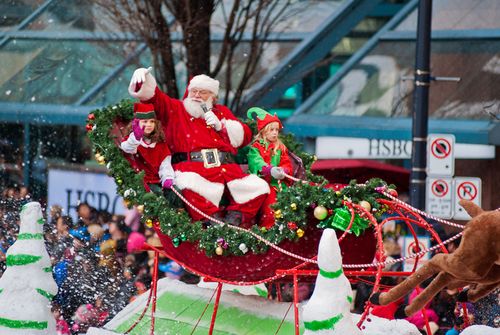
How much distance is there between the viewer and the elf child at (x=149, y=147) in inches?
366

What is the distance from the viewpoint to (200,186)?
9320mm

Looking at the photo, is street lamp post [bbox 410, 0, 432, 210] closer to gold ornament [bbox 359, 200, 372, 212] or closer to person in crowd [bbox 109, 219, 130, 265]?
person in crowd [bbox 109, 219, 130, 265]

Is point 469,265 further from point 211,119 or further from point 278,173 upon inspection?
point 211,119

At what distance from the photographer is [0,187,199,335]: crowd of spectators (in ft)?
38.9

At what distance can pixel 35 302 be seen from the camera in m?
9.01

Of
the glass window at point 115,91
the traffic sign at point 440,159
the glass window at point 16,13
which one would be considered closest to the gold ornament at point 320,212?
the traffic sign at point 440,159

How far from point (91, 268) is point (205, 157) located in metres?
3.05

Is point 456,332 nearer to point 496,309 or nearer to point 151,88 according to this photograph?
point 496,309

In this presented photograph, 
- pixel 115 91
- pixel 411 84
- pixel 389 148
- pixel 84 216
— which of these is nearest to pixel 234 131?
pixel 84 216

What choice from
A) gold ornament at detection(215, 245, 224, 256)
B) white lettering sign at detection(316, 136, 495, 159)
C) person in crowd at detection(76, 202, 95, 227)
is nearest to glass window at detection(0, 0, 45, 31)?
white lettering sign at detection(316, 136, 495, 159)

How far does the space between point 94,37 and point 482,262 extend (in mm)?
13407

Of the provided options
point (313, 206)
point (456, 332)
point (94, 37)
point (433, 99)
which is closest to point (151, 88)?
point (313, 206)

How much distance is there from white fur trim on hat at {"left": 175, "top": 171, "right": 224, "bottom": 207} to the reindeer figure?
2.12 m

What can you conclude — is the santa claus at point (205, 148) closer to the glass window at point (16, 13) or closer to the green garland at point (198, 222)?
the green garland at point (198, 222)
